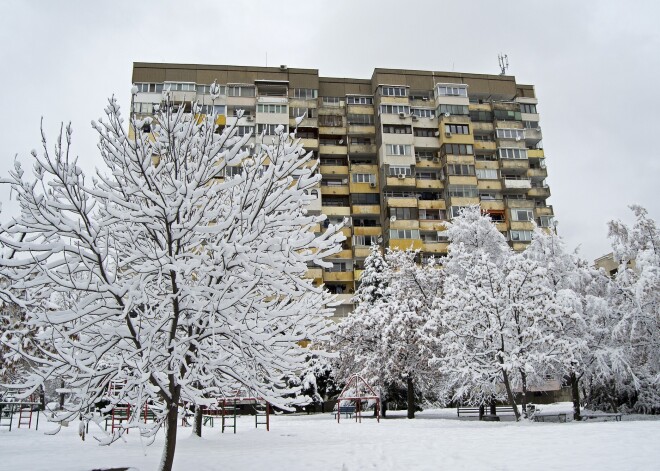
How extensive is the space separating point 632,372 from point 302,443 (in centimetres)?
1801

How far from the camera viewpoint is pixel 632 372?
2488 centimetres

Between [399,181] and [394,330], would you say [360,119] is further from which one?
[394,330]

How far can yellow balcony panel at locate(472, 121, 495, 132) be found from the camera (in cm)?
5966

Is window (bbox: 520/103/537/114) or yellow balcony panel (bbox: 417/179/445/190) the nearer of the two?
yellow balcony panel (bbox: 417/179/445/190)

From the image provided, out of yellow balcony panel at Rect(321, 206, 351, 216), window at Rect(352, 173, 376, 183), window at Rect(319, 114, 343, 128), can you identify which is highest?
window at Rect(319, 114, 343, 128)

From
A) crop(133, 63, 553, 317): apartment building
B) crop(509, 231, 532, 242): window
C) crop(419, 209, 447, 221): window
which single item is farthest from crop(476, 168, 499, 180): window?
crop(509, 231, 532, 242): window

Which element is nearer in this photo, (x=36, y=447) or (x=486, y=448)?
Result: (x=486, y=448)

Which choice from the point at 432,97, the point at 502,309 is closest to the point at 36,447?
the point at 502,309

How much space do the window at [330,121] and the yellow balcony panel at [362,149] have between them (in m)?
2.88

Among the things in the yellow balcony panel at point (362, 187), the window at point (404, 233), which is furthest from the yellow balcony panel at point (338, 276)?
the yellow balcony panel at point (362, 187)

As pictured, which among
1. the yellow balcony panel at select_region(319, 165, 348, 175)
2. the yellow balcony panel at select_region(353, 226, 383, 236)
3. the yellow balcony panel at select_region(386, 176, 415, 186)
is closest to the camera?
the yellow balcony panel at select_region(353, 226, 383, 236)

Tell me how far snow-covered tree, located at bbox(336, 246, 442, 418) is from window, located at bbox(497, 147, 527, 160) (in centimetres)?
3063

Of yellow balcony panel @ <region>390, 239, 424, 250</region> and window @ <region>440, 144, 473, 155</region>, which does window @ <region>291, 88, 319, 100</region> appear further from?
yellow balcony panel @ <region>390, 239, 424, 250</region>

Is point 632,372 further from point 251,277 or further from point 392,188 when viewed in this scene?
point 392,188
